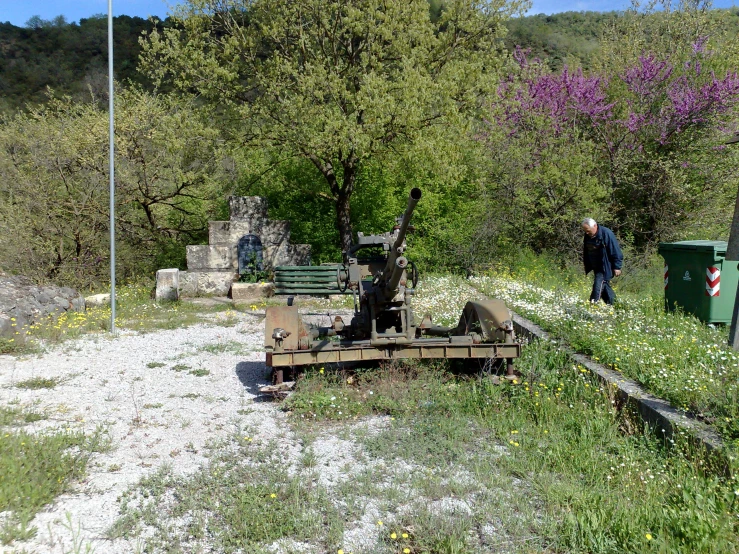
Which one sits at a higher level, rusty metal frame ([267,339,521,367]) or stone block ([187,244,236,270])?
stone block ([187,244,236,270])

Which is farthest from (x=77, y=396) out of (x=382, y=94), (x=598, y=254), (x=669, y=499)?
(x=382, y=94)

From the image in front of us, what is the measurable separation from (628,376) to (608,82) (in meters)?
13.9

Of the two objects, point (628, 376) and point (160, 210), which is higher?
point (160, 210)

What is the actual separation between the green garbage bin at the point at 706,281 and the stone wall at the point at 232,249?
326 inches

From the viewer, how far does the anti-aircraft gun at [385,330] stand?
19.5 ft

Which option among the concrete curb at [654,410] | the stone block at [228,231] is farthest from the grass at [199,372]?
the stone block at [228,231]

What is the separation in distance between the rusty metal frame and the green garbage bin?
12.6 ft

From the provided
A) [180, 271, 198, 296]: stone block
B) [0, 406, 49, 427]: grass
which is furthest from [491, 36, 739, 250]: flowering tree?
[0, 406, 49, 427]: grass

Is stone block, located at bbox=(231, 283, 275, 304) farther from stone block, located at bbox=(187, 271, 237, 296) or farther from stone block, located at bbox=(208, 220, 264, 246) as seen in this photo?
stone block, located at bbox=(208, 220, 264, 246)

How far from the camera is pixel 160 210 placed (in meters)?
16.3

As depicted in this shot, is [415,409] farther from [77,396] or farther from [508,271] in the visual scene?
[508,271]

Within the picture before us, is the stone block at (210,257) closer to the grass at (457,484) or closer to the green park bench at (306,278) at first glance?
the green park bench at (306,278)

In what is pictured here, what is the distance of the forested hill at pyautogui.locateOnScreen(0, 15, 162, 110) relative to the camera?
106ft

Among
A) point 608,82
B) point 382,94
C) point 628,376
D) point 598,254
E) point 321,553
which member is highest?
point 608,82
